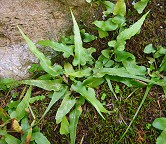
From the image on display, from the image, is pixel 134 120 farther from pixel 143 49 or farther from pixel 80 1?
pixel 80 1

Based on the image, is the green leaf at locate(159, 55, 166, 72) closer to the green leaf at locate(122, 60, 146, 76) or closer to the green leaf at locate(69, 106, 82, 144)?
the green leaf at locate(122, 60, 146, 76)

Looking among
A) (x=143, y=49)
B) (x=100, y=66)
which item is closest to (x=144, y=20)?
(x=143, y=49)

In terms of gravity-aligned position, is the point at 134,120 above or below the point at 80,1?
below

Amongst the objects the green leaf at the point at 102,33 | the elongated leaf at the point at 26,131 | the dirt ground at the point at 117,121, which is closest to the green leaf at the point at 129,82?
the dirt ground at the point at 117,121

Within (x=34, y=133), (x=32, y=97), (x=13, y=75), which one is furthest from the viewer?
(x=13, y=75)

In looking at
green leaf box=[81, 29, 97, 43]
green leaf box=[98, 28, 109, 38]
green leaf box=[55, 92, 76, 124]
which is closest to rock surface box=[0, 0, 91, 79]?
green leaf box=[81, 29, 97, 43]

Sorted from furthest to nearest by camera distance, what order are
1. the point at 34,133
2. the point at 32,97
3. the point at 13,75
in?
the point at 13,75, the point at 32,97, the point at 34,133
